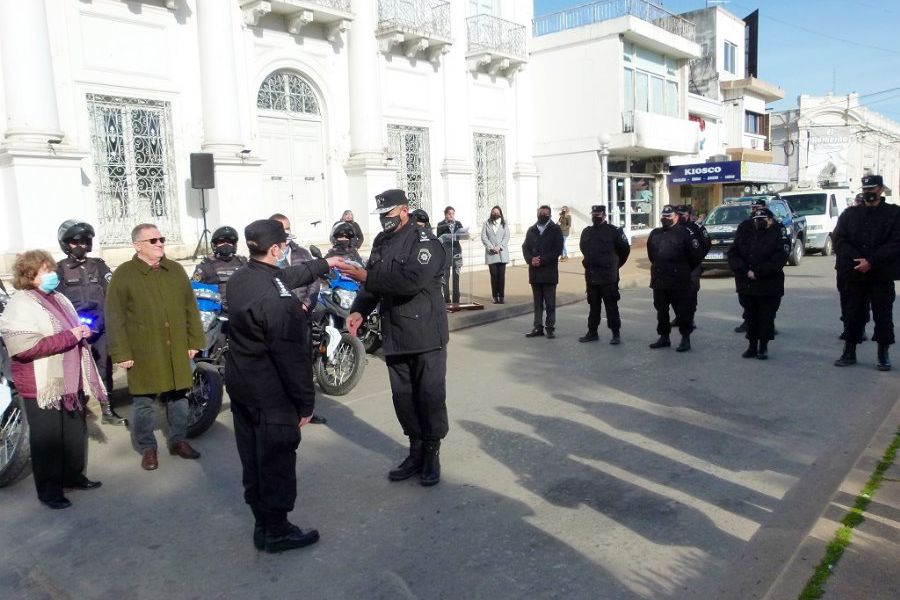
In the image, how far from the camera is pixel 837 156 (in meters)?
48.9

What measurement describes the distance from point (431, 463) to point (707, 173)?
26181 mm

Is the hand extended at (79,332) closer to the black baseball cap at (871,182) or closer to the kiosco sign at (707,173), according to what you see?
the black baseball cap at (871,182)

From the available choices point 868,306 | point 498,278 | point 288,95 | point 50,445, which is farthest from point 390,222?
point 288,95

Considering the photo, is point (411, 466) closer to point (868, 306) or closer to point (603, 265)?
point (603, 265)

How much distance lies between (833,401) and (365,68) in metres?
13.9

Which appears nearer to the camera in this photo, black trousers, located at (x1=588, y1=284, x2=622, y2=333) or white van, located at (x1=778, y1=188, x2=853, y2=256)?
black trousers, located at (x1=588, y1=284, x2=622, y2=333)

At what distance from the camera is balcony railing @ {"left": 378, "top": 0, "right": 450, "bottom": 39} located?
710 inches

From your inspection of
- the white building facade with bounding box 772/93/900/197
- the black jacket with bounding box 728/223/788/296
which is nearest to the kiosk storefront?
the white building facade with bounding box 772/93/900/197

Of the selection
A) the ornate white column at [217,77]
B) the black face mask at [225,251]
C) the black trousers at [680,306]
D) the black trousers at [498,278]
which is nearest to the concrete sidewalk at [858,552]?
the black trousers at [680,306]

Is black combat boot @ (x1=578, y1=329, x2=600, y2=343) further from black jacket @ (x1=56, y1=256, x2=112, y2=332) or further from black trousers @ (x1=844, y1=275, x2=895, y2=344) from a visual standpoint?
black jacket @ (x1=56, y1=256, x2=112, y2=332)

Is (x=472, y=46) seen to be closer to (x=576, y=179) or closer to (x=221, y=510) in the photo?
(x=576, y=179)

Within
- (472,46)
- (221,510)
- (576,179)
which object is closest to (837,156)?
(576,179)

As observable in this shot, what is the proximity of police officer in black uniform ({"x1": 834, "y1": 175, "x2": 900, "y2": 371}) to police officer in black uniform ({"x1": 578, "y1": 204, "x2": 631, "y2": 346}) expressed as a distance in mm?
2625

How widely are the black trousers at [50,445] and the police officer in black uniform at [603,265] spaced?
6.54 metres
